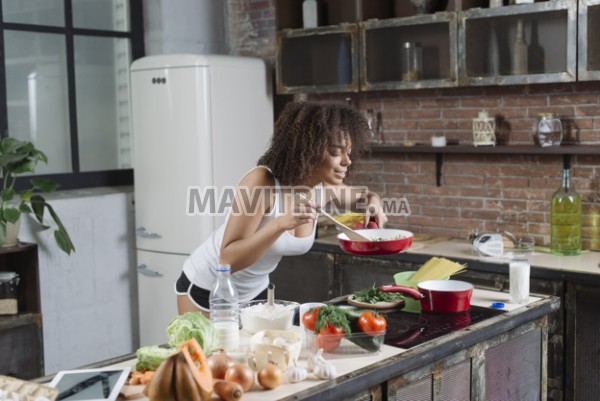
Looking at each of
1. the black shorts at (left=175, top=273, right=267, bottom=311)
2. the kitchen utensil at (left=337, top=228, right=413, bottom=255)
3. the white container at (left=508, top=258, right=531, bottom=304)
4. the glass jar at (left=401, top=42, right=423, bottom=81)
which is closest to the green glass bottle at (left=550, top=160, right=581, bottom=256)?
the glass jar at (left=401, top=42, right=423, bottom=81)

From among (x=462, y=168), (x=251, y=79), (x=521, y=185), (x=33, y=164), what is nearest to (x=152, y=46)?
(x=251, y=79)

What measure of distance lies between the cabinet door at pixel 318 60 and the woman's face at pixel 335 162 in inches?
73.8

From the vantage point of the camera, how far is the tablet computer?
6.73ft

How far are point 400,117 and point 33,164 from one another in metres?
2.18

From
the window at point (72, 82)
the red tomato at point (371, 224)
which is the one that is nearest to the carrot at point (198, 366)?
the red tomato at point (371, 224)

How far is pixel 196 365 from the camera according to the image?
6.57ft

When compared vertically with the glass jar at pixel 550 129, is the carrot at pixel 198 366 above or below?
below

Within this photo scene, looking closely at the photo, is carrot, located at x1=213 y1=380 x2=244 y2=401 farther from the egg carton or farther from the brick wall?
the brick wall

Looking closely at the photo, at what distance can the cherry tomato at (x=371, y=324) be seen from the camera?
235cm

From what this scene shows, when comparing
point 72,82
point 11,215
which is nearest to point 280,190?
point 11,215

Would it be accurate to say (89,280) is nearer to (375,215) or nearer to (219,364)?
(375,215)

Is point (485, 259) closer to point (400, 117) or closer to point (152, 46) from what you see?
point (400, 117)

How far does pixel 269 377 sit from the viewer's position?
2.09 meters

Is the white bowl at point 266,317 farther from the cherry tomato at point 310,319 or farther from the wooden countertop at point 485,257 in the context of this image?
the wooden countertop at point 485,257
